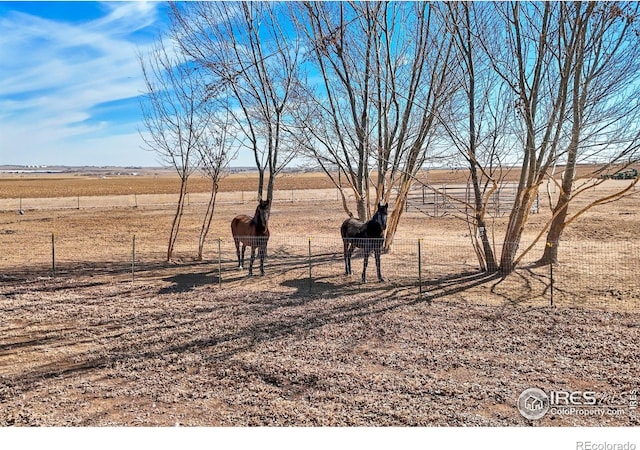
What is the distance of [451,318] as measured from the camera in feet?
22.1

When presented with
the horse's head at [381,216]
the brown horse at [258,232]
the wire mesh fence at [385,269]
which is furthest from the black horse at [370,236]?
the brown horse at [258,232]

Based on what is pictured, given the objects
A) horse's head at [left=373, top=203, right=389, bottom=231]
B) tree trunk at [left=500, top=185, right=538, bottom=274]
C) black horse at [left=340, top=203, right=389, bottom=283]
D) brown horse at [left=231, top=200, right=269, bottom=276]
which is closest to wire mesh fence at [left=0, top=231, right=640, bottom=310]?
tree trunk at [left=500, top=185, right=538, bottom=274]

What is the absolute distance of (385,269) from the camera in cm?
1020

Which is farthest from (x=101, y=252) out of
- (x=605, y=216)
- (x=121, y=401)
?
(x=605, y=216)

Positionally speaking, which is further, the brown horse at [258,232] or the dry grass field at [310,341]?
the brown horse at [258,232]

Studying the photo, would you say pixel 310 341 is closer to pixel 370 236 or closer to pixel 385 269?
pixel 370 236

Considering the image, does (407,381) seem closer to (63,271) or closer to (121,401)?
(121,401)

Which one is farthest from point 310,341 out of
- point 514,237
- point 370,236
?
point 514,237

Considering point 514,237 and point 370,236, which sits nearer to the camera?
point 370,236

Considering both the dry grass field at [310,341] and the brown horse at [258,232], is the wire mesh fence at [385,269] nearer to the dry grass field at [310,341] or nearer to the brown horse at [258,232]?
the dry grass field at [310,341]

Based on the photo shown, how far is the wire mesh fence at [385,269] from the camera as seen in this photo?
26.3ft

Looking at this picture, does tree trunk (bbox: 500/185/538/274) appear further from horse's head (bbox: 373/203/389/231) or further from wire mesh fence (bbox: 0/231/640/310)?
horse's head (bbox: 373/203/389/231)

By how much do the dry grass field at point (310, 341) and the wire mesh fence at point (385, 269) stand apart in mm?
67

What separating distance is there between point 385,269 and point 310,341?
4.59 m
